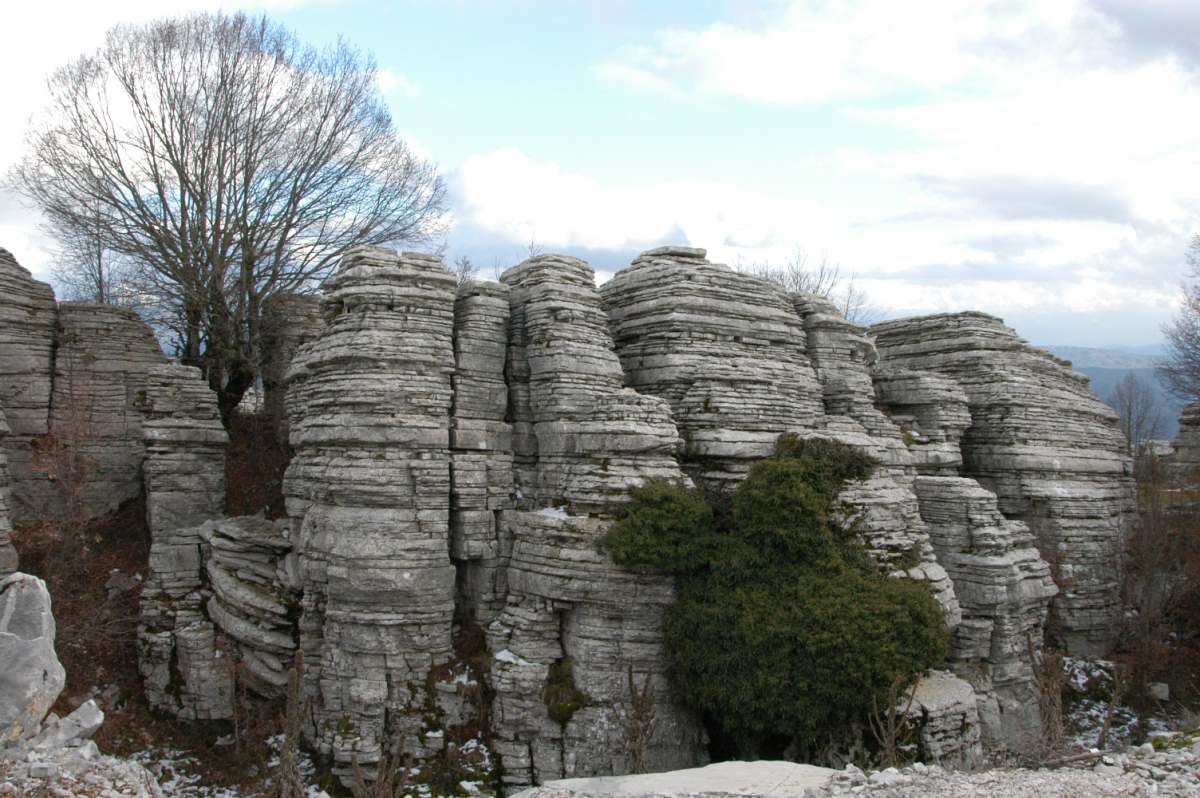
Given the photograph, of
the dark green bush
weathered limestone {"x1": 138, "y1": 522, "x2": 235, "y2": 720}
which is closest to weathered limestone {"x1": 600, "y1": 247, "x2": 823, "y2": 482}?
the dark green bush

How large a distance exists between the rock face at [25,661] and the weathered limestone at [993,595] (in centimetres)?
1490

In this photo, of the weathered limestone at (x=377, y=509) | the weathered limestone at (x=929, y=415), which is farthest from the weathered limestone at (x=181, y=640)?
the weathered limestone at (x=929, y=415)

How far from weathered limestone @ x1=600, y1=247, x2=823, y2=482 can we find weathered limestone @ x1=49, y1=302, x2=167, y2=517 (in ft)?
39.3

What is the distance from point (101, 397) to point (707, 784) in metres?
17.7

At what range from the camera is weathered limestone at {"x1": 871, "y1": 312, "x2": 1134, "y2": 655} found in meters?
21.5

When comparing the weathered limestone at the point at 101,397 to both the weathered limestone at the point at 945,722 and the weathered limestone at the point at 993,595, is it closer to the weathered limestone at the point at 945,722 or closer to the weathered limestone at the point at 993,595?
the weathered limestone at the point at 945,722

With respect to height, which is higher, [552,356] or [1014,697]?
[552,356]

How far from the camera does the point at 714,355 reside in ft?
57.1

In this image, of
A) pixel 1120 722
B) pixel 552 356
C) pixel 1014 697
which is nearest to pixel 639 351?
pixel 552 356

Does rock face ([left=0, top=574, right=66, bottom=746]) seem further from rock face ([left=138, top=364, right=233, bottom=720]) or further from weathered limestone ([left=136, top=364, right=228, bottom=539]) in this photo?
weathered limestone ([left=136, top=364, right=228, bottom=539])

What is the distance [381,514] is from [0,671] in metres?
5.95

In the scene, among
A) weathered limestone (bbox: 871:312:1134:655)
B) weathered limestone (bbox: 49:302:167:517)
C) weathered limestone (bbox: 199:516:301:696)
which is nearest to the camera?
weathered limestone (bbox: 199:516:301:696)

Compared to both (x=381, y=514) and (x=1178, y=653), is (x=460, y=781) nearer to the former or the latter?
(x=381, y=514)

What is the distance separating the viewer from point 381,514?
1545 centimetres
